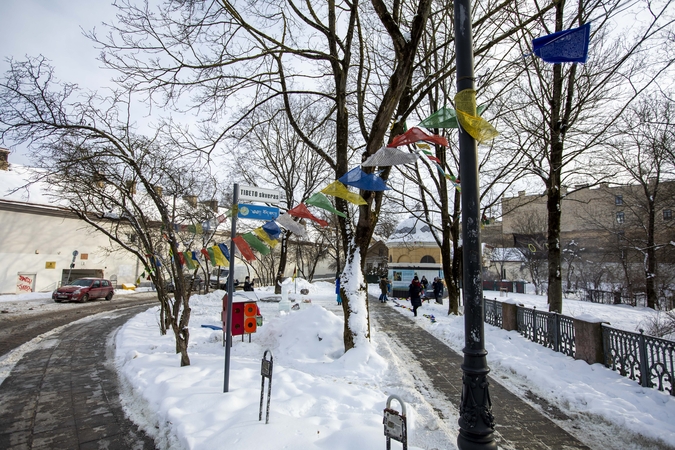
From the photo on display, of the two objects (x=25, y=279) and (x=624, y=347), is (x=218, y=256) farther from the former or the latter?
(x=25, y=279)

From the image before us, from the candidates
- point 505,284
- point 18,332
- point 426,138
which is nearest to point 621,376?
point 426,138

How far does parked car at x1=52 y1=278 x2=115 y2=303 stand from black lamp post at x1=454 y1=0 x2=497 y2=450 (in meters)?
24.8

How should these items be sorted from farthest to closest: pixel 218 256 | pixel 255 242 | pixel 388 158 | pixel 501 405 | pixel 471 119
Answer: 1. pixel 218 256
2. pixel 255 242
3. pixel 501 405
4. pixel 388 158
5. pixel 471 119

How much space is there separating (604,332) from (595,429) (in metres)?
2.85

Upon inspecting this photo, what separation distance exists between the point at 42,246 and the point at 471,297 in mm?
32896

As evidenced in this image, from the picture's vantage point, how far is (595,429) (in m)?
5.08

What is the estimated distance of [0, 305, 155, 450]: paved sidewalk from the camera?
4586mm

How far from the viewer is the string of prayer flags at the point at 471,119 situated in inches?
138

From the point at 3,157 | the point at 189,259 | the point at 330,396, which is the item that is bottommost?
the point at 330,396

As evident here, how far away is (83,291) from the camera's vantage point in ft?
72.8

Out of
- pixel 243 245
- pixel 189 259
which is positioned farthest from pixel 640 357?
pixel 189 259

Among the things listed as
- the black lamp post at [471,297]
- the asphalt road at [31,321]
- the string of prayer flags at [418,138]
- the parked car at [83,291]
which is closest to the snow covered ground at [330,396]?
the black lamp post at [471,297]

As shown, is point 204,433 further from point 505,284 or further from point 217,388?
point 505,284

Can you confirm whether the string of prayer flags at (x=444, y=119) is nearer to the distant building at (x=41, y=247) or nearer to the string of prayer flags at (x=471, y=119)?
the string of prayer flags at (x=471, y=119)
